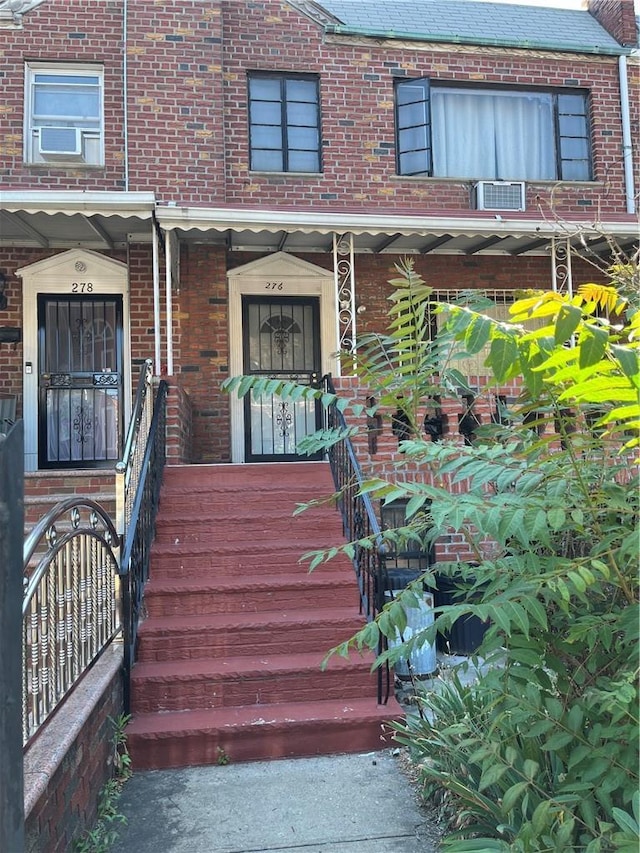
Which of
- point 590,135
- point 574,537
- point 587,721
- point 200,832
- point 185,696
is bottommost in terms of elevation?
point 200,832

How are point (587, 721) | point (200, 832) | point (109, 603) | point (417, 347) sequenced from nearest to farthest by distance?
1. point (587, 721)
2. point (417, 347)
3. point (200, 832)
4. point (109, 603)

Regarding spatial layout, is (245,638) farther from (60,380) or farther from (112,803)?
(60,380)

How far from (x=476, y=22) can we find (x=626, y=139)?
2869 millimetres

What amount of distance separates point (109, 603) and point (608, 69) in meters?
10.1

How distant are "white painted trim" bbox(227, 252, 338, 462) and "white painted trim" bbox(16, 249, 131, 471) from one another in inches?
50.6

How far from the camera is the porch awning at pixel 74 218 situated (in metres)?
6.83

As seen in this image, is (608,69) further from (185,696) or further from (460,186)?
(185,696)

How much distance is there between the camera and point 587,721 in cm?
243

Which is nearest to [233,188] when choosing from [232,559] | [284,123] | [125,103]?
[284,123]

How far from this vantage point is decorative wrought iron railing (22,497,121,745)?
9.03 ft

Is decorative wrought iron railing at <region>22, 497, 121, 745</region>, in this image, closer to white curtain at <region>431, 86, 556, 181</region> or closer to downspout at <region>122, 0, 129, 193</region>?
downspout at <region>122, 0, 129, 193</region>

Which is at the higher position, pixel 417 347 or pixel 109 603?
pixel 417 347

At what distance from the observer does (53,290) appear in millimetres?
8453

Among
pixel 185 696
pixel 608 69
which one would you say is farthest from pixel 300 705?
pixel 608 69
